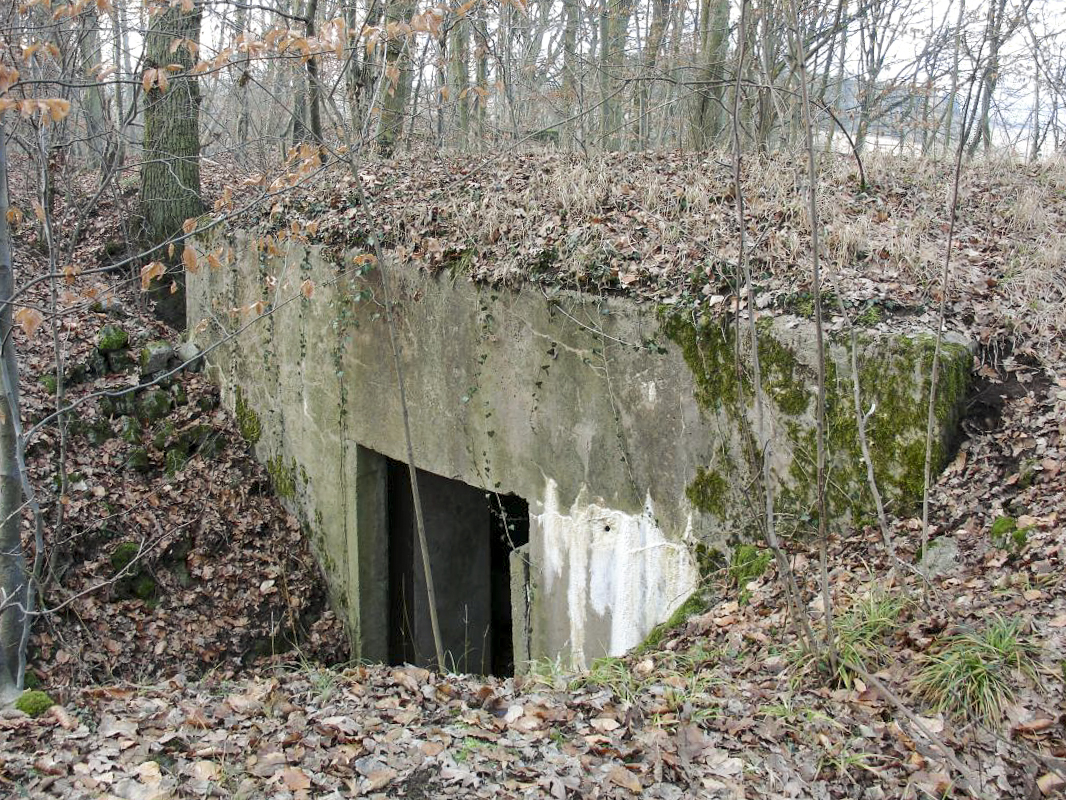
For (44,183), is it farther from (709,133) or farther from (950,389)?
(709,133)

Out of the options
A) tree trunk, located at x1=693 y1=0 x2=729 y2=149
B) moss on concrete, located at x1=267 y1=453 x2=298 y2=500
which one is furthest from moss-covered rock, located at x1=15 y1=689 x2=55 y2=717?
tree trunk, located at x1=693 y1=0 x2=729 y2=149

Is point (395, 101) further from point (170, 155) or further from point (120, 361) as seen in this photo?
point (120, 361)

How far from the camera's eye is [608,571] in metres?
5.48

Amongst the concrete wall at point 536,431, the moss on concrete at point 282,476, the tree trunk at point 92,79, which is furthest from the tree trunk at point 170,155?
the moss on concrete at point 282,476

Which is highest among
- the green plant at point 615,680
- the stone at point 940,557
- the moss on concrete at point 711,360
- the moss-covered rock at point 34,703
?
the moss on concrete at point 711,360

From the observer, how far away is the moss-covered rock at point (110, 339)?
29.6 ft

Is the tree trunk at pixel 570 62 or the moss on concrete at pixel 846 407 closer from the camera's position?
the moss on concrete at pixel 846 407

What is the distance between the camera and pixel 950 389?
175 inches

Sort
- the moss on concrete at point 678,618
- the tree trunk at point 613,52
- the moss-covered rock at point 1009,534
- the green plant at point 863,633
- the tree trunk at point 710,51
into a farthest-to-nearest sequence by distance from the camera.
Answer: the tree trunk at point 613,52 < the tree trunk at point 710,51 < the moss on concrete at point 678,618 < the moss-covered rock at point 1009,534 < the green plant at point 863,633

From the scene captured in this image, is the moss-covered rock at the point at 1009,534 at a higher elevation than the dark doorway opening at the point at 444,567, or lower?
higher

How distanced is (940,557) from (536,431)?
2620mm

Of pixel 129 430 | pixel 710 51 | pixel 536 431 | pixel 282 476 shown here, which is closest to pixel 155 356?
pixel 129 430

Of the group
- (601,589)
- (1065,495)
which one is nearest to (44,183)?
(601,589)

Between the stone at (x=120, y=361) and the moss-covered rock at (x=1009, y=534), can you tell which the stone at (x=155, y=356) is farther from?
the moss-covered rock at (x=1009, y=534)
